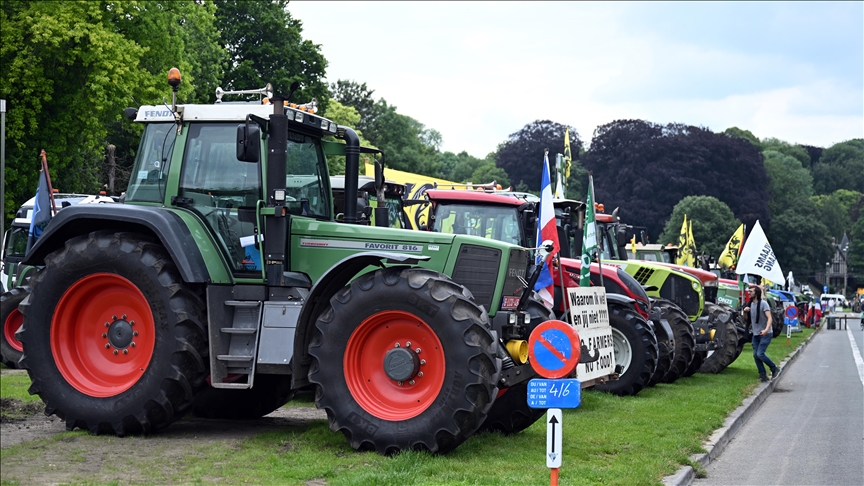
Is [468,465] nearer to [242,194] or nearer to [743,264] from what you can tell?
[242,194]

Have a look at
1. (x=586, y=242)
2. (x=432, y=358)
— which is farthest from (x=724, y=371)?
(x=432, y=358)

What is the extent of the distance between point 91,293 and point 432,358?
3.43 m

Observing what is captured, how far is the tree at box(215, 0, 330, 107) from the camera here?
49844 mm

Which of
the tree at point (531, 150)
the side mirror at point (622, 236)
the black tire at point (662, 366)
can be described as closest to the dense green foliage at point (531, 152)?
the tree at point (531, 150)

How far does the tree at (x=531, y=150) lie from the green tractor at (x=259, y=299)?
67.6 metres

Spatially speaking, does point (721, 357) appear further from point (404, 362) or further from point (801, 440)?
point (404, 362)

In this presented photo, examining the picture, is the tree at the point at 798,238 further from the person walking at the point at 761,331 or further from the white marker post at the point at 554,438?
the white marker post at the point at 554,438

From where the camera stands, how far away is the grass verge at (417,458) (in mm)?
7855

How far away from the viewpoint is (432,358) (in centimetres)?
895

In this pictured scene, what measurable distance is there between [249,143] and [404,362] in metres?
2.31

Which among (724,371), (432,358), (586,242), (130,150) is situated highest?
(130,150)

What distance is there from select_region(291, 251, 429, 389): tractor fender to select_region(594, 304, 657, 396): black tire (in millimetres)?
7192

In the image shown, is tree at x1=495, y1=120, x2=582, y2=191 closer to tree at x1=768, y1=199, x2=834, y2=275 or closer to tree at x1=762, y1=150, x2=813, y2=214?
tree at x1=768, y1=199, x2=834, y2=275

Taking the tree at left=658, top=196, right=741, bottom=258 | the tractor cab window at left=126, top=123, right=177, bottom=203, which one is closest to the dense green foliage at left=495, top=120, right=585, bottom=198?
the tree at left=658, top=196, right=741, bottom=258
